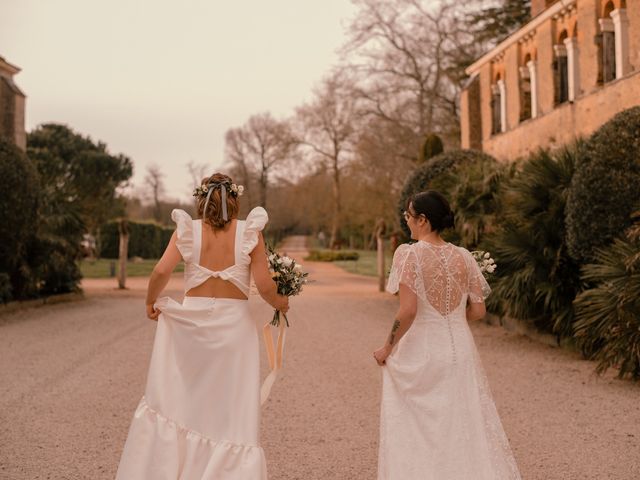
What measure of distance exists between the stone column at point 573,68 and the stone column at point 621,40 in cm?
232

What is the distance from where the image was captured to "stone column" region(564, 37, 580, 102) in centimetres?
1969

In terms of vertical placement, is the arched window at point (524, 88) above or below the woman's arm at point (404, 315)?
above

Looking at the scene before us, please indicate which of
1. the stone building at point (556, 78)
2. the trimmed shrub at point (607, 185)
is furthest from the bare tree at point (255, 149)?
the trimmed shrub at point (607, 185)

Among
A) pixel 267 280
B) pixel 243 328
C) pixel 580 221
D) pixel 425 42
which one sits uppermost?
pixel 425 42

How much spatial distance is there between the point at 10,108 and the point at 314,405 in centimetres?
1945

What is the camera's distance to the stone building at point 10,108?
2355 cm

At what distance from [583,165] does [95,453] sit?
7943mm

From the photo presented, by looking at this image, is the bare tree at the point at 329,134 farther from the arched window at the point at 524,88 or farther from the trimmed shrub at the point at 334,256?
the arched window at the point at 524,88

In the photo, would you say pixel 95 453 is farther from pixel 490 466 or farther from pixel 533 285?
pixel 533 285

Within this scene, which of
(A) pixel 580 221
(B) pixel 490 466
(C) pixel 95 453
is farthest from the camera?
(A) pixel 580 221

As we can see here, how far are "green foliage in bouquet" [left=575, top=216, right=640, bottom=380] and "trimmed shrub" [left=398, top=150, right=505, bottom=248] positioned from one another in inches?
230

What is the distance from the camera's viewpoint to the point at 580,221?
10.8 meters

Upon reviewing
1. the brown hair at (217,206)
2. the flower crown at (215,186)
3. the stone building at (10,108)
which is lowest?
the brown hair at (217,206)

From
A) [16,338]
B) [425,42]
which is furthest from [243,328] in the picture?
[425,42]
